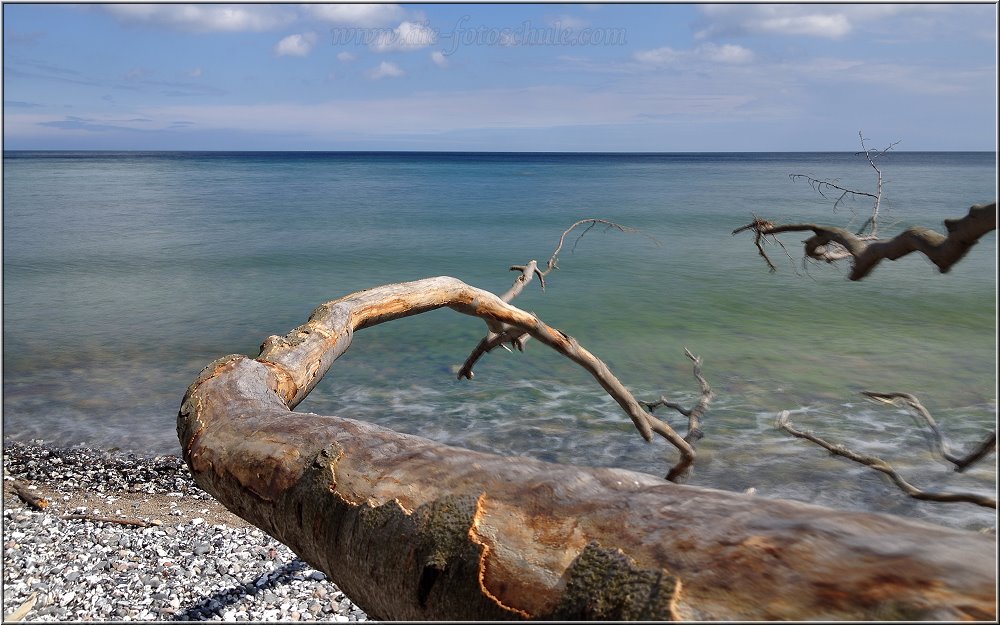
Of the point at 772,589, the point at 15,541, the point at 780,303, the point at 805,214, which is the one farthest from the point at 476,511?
the point at 805,214

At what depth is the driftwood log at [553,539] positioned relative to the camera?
1013mm

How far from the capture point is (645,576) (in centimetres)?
115

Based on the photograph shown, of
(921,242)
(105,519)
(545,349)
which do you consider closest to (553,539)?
(921,242)

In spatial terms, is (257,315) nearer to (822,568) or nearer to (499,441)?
(499,441)

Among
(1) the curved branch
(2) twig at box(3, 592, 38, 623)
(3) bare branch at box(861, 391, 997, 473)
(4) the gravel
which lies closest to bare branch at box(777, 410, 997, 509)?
(3) bare branch at box(861, 391, 997, 473)

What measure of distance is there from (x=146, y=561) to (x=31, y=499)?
1882mm

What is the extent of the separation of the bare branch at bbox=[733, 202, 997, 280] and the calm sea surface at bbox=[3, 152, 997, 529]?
547 mm

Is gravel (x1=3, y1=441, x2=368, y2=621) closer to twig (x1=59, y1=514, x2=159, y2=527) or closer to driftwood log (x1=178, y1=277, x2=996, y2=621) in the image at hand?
twig (x1=59, y1=514, x2=159, y2=527)

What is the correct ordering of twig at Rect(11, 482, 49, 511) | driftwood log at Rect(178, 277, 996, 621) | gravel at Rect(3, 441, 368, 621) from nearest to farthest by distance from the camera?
1. driftwood log at Rect(178, 277, 996, 621)
2. gravel at Rect(3, 441, 368, 621)
3. twig at Rect(11, 482, 49, 511)

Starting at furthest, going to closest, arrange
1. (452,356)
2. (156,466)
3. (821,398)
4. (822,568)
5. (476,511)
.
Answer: (452,356)
(821,398)
(156,466)
(476,511)
(822,568)

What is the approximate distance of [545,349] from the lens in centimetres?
1023

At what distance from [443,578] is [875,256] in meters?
1.75

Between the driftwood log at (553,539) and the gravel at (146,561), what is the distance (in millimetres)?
2485

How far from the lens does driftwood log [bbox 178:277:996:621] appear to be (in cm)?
101
